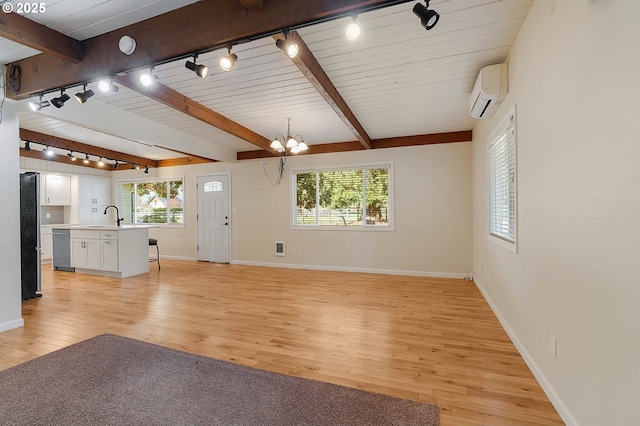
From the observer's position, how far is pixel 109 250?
5.46 metres

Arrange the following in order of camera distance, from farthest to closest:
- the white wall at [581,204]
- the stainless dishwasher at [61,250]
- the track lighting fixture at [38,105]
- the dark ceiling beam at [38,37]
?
the stainless dishwasher at [61,250], the track lighting fixture at [38,105], the dark ceiling beam at [38,37], the white wall at [581,204]

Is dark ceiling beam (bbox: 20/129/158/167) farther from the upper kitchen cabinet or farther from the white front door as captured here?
the upper kitchen cabinet

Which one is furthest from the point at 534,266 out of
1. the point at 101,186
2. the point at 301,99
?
the point at 101,186

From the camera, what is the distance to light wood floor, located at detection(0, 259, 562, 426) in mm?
2000

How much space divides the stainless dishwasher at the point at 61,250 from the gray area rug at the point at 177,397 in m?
4.57

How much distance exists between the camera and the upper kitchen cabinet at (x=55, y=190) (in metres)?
7.06

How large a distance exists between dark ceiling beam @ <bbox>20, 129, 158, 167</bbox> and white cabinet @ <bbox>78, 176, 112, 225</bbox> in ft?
5.16

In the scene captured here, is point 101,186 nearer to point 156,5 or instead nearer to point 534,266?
point 156,5

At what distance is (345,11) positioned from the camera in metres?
1.75

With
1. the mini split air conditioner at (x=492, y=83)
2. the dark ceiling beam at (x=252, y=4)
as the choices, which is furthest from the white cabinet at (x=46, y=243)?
the mini split air conditioner at (x=492, y=83)

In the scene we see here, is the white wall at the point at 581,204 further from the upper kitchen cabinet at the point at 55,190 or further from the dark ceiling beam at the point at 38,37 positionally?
the upper kitchen cabinet at the point at 55,190

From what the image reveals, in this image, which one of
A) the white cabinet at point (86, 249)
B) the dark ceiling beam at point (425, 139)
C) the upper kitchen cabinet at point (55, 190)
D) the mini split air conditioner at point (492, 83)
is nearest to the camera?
the mini split air conditioner at point (492, 83)

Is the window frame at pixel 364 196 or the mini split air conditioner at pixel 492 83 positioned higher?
the mini split air conditioner at pixel 492 83

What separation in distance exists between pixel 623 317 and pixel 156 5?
3.13 m
